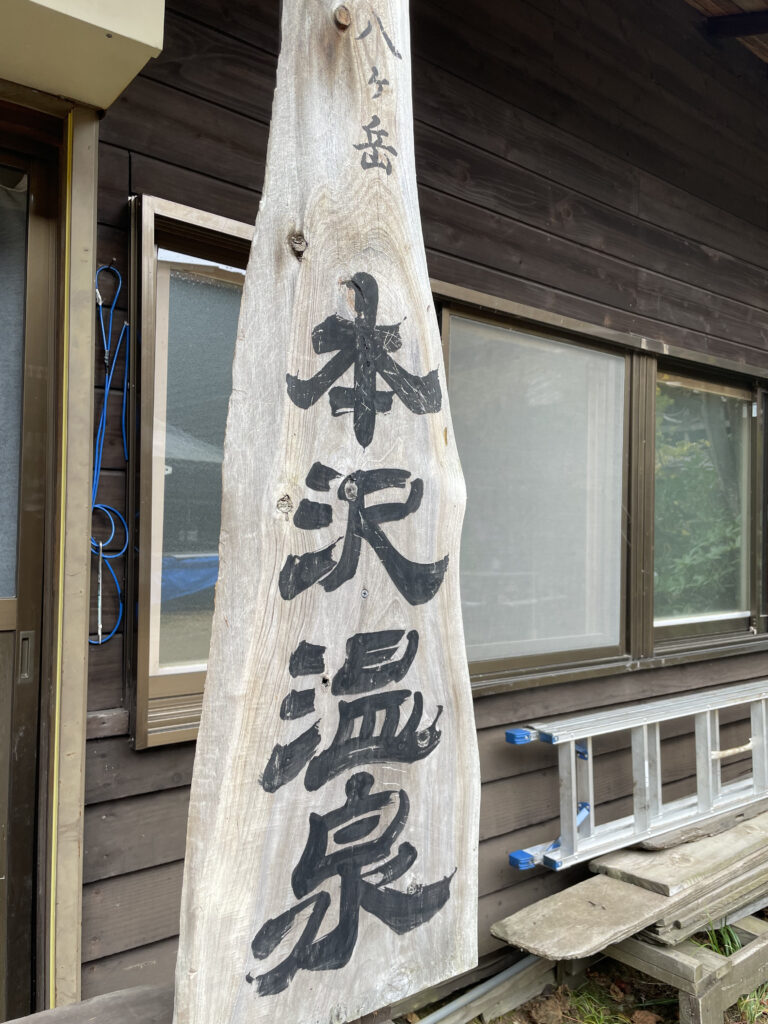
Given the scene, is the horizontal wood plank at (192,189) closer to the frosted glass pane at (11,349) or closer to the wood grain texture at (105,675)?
the frosted glass pane at (11,349)

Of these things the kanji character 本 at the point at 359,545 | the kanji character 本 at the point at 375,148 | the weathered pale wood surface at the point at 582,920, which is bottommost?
the weathered pale wood surface at the point at 582,920

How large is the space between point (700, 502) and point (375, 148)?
3.04 meters

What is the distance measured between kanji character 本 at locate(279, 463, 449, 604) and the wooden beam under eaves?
339 centimetres

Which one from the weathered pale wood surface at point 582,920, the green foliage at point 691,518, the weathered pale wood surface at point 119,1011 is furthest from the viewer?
the green foliage at point 691,518

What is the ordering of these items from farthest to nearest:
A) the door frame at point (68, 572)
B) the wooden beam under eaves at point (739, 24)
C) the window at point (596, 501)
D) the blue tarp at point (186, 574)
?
the wooden beam under eaves at point (739, 24), the window at point (596, 501), the blue tarp at point (186, 574), the door frame at point (68, 572)

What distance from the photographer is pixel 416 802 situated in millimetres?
1277

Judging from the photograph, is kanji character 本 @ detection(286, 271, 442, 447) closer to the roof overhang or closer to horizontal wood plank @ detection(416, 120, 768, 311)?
the roof overhang

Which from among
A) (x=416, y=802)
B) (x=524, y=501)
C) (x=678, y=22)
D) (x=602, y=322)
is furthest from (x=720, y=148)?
(x=416, y=802)

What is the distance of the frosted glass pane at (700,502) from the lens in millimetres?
3602

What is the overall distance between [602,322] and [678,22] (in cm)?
161

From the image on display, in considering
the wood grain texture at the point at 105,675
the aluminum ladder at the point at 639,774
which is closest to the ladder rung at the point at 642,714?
the aluminum ladder at the point at 639,774

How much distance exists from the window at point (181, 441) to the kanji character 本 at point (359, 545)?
3.01ft

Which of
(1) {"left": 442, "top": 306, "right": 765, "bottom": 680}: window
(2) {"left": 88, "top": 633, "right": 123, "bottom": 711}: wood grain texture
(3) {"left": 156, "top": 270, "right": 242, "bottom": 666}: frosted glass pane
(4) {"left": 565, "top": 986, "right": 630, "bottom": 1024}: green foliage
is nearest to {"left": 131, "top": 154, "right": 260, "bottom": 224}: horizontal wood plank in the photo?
(3) {"left": 156, "top": 270, "right": 242, "bottom": 666}: frosted glass pane

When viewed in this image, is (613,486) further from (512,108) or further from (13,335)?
(13,335)
